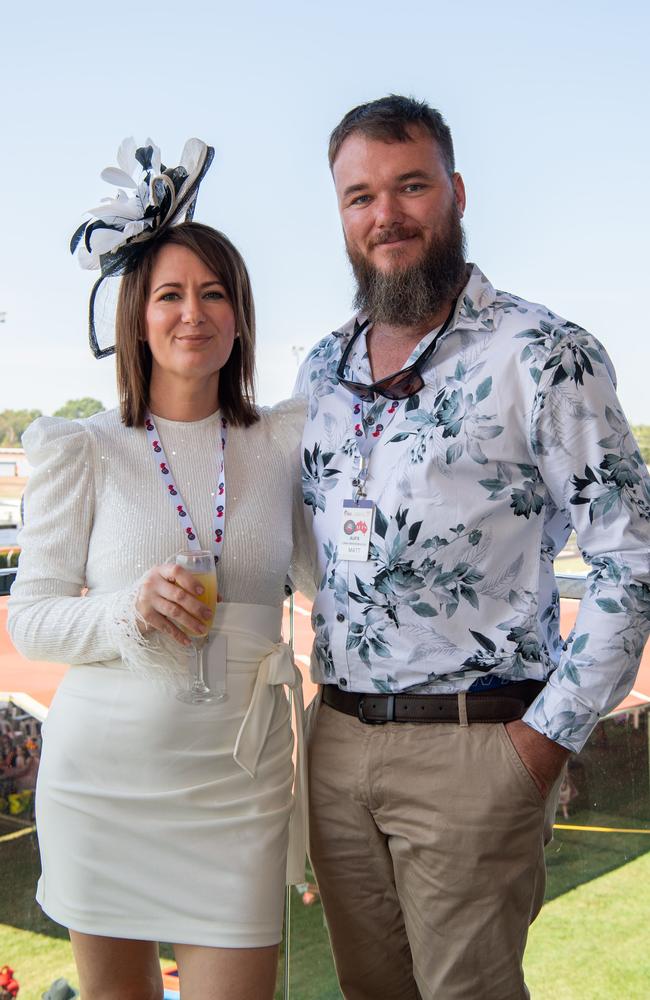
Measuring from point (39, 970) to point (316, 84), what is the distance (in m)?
2.42

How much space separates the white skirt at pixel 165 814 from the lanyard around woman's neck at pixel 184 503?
180 mm

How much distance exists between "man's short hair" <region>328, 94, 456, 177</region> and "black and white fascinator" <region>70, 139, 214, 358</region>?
0.28 meters

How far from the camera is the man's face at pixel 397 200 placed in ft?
5.83

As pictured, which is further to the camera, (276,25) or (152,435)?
(276,25)

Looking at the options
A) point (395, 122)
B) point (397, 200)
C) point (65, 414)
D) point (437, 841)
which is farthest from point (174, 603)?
point (65, 414)

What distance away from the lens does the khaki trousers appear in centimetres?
161

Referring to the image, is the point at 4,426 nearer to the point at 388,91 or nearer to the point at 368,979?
the point at 388,91

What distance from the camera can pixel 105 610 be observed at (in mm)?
1626

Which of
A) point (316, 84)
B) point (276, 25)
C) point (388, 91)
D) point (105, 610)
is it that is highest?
point (276, 25)

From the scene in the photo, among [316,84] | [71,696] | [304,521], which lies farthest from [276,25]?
[71,696]

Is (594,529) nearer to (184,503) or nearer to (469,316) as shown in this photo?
(469,316)

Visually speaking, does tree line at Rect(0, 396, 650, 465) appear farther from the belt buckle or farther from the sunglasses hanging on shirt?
the belt buckle

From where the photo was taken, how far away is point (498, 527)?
1645 mm

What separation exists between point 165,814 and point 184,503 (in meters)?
0.51
